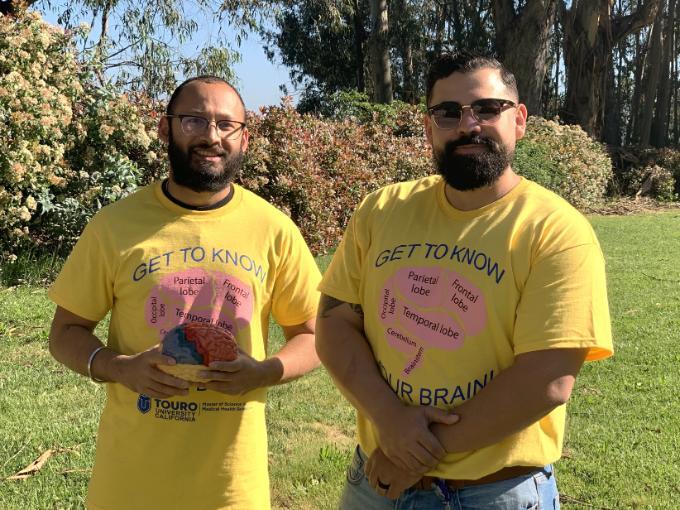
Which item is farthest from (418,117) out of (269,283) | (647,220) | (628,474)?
(269,283)

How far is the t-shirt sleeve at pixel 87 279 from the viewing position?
7.20ft

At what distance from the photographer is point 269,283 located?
7.45 feet

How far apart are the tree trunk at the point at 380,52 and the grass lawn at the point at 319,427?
1551cm

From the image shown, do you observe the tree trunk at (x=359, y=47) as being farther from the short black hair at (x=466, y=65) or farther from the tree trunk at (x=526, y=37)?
the short black hair at (x=466, y=65)

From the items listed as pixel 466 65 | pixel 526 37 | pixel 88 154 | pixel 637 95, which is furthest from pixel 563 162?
pixel 637 95

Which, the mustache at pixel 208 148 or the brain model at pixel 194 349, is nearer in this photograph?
the brain model at pixel 194 349

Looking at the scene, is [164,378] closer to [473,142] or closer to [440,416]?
[440,416]

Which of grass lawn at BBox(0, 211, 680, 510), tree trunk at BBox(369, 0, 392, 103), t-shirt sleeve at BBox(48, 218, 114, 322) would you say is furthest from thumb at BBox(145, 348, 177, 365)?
tree trunk at BBox(369, 0, 392, 103)

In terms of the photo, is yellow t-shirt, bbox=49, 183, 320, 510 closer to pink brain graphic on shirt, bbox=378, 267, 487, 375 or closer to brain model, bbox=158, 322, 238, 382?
brain model, bbox=158, 322, 238, 382

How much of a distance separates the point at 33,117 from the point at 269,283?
6038mm

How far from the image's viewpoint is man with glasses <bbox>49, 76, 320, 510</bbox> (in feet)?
6.83

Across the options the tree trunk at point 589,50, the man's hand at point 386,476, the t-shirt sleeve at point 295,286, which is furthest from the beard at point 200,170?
the tree trunk at point 589,50

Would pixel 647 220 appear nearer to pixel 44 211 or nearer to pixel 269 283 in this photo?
pixel 44 211

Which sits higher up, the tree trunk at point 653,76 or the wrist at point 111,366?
the tree trunk at point 653,76
